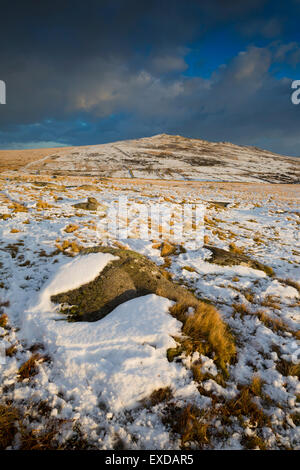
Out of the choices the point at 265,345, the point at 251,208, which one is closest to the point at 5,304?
the point at 265,345

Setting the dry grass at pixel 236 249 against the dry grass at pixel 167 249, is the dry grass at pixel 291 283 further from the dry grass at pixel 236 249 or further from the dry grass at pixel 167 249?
→ the dry grass at pixel 167 249

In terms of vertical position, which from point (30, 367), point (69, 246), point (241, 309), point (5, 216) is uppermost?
point (5, 216)

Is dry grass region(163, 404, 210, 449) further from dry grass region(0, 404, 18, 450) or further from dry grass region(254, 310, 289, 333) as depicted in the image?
dry grass region(254, 310, 289, 333)

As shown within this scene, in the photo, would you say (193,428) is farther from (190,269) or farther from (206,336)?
(190,269)

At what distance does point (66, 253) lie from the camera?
7.23 meters

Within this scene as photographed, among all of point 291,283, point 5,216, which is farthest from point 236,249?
point 5,216

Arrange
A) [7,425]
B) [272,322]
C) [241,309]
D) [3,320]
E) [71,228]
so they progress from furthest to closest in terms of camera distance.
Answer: [71,228]
[241,309]
[272,322]
[3,320]
[7,425]

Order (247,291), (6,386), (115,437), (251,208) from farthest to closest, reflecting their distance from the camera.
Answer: (251,208) < (247,291) < (6,386) < (115,437)

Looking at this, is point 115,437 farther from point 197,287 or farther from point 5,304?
point 197,287

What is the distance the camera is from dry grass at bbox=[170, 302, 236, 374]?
356 cm

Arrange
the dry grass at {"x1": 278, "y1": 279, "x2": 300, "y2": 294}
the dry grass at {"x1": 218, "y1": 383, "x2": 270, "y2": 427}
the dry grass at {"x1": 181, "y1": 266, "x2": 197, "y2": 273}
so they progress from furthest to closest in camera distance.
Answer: the dry grass at {"x1": 181, "y1": 266, "x2": 197, "y2": 273} < the dry grass at {"x1": 278, "y1": 279, "x2": 300, "y2": 294} < the dry grass at {"x1": 218, "y1": 383, "x2": 270, "y2": 427}

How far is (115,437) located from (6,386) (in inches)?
69.2

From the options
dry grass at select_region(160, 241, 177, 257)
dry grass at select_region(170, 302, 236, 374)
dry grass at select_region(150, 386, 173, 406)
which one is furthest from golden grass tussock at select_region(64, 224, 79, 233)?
dry grass at select_region(150, 386, 173, 406)

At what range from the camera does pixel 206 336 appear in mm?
3850
